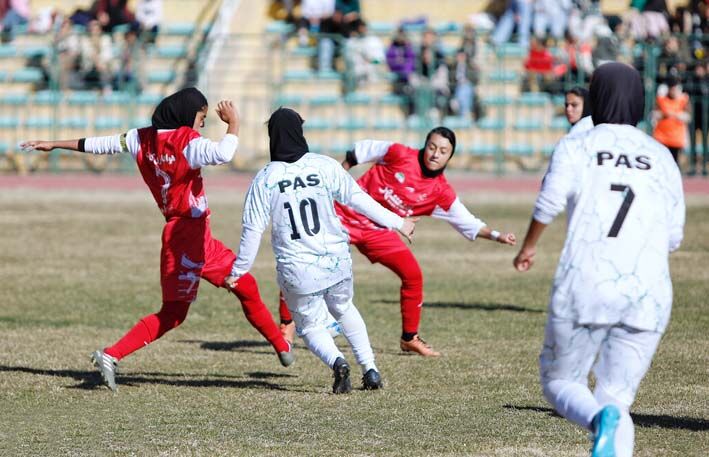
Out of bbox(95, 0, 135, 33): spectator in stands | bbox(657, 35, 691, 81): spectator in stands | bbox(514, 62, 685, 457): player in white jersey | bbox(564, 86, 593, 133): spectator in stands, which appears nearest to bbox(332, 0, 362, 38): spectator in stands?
bbox(95, 0, 135, 33): spectator in stands

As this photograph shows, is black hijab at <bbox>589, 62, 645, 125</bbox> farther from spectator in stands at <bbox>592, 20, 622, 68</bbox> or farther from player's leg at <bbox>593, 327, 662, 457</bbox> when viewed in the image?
spectator in stands at <bbox>592, 20, 622, 68</bbox>

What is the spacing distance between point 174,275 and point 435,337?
2.92 m

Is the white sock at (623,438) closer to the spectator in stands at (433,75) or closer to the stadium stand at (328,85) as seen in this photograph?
the stadium stand at (328,85)

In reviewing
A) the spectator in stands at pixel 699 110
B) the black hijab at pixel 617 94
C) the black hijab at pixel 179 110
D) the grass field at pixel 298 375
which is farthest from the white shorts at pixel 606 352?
the spectator in stands at pixel 699 110

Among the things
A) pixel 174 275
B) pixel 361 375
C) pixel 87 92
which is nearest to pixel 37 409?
pixel 174 275

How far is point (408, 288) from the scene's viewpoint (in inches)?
392

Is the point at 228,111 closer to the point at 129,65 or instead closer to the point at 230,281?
the point at 230,281

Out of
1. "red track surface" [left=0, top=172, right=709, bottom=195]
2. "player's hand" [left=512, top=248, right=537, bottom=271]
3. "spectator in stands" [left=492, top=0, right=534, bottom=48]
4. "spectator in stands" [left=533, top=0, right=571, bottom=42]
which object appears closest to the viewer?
"player's hand" [left=512, top=248, right=537, bottom=271]

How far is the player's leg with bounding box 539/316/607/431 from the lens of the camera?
5.48 m

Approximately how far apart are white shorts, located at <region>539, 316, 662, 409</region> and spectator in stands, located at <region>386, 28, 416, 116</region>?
21.1 m

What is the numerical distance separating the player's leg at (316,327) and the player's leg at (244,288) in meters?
0.76

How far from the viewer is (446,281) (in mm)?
14250

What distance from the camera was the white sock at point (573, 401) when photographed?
5406 millimetres

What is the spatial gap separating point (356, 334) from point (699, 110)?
60.3 ft
